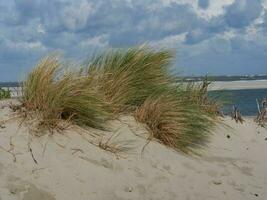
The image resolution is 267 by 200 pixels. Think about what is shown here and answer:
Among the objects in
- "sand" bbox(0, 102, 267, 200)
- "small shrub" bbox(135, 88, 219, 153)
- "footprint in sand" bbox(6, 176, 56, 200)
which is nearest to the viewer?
"footprint in sand" bbox(6, 176, 56, 200)

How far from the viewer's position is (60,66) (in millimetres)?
8188

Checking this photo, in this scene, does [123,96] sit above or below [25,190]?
above

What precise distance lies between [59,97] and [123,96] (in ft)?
4.58

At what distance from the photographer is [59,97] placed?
25.2ft

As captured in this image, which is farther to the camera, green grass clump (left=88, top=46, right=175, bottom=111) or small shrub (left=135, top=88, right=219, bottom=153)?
green grass clump (left=88, top=46, right=175, bottom=111)

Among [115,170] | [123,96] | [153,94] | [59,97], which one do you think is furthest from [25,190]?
[153,94]

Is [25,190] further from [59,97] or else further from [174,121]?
[174,121]

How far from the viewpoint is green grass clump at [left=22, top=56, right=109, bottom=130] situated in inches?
299

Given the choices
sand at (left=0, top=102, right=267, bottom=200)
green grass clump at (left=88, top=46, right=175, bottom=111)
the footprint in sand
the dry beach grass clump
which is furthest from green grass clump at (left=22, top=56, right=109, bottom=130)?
the footprint in sand

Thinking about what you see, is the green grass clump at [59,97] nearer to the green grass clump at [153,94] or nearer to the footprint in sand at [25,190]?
the green grass clump at [153,94]

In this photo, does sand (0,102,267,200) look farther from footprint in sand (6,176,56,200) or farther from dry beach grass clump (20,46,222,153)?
dry beach grass clump (20,46,222,153)

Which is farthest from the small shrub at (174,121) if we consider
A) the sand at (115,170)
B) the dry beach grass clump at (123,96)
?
the sand at (115,170)

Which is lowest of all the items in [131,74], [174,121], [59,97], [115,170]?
[115,170]

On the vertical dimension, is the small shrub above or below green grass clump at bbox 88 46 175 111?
below
